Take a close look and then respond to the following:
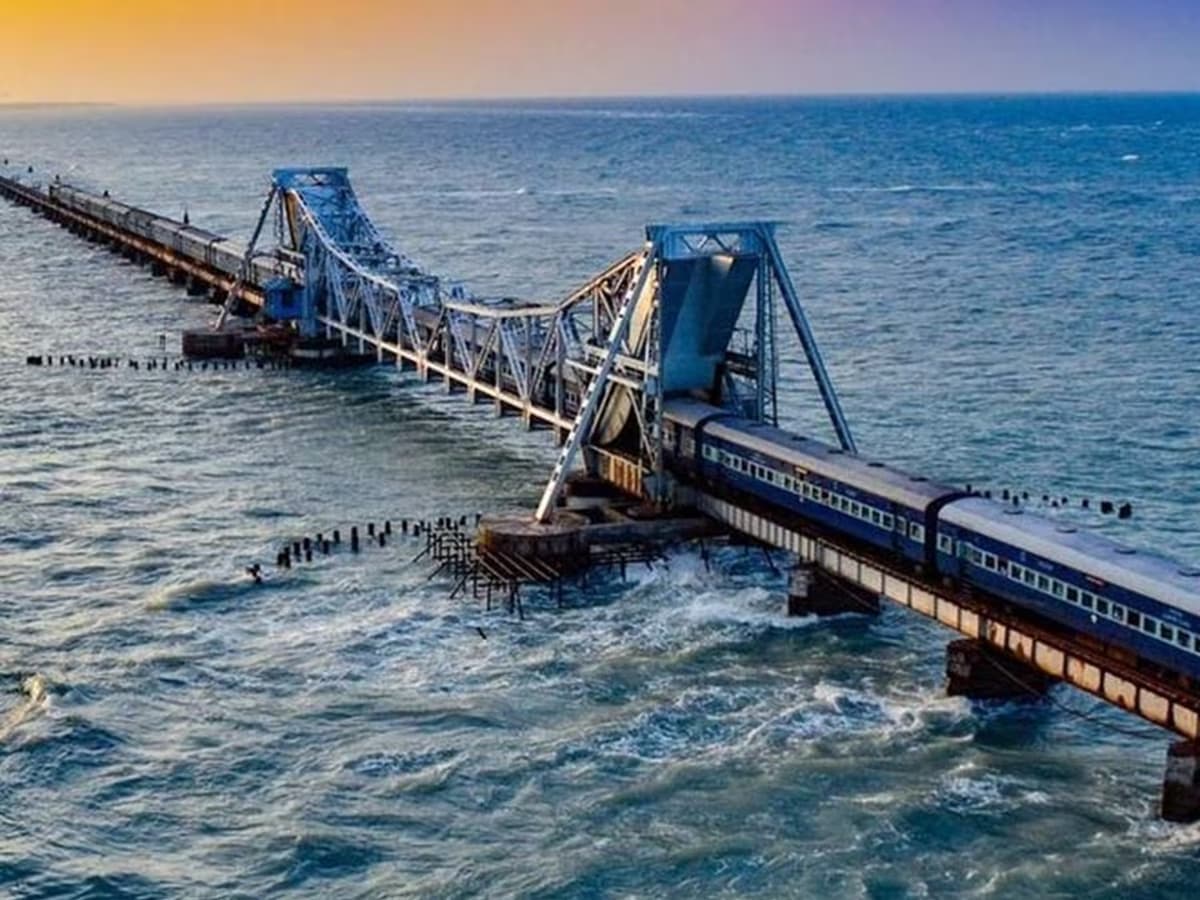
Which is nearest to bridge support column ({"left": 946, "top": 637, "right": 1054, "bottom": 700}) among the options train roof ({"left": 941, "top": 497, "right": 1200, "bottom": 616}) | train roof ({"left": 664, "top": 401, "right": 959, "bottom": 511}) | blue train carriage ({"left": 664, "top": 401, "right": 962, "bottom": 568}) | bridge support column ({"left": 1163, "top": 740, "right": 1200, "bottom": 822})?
train roof ({"left": 941, "top": 497, "right": 1200, "bottom": 616})

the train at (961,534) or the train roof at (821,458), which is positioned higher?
the train roof at (821,458)

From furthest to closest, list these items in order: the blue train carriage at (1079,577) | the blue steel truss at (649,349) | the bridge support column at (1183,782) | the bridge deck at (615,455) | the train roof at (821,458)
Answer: the blue steel truss at (649,349)
the train roof at (821,458)
the bridge deck at (615,455)
the blue train carriage at (1079,577)
the bridge support column at (1183,782)

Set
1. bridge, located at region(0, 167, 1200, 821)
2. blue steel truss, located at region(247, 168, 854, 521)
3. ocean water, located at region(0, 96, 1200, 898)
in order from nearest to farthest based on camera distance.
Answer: ocean water, located at region(0, 96, 1200, 898), bridge, located at region(0, 167, 1200, 821), blue steel truss, located at region(247, 168, 854, 521)

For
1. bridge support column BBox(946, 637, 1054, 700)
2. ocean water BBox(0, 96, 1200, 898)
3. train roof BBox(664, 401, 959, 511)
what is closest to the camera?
ocean water BBox(0, 96, 1200, 898)

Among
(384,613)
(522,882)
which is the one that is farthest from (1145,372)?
(522,882)

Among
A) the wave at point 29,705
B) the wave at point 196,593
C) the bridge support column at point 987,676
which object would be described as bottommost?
the wave at point 29,705

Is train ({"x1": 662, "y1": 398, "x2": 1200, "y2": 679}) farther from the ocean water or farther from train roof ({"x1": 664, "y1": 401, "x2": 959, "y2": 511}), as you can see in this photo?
the ocean water

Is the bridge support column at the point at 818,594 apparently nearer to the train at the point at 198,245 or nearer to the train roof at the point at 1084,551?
the train roof at the point at 1084,551

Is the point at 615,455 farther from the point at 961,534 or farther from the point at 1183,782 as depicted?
the point at 1183,782

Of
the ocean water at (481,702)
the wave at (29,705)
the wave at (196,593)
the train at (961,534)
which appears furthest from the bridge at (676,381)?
the wave at (29,705)
